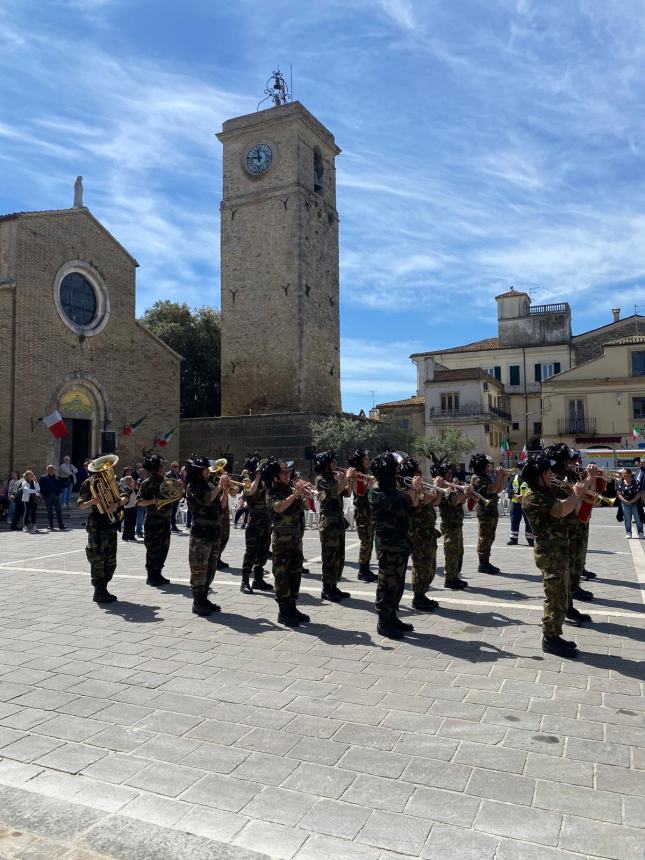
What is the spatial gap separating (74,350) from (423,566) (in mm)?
20795

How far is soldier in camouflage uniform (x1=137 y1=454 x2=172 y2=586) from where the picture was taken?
30.4ft

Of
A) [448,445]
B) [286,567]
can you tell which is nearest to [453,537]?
[286,567]

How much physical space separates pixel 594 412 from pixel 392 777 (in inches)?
1643

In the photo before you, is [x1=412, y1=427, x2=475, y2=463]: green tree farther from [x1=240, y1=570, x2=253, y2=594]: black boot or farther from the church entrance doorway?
[x1=240, y1=570, x2=253, y2=594]: black boot

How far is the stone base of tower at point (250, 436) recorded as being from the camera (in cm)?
2800

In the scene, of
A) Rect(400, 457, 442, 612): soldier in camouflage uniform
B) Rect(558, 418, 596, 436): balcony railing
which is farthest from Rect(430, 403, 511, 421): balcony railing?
Rect(400, 457, 442, 612): soldier in camouflage uniform

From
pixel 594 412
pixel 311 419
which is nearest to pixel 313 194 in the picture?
pixel 311 419

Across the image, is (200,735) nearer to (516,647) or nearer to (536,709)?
(536,709)

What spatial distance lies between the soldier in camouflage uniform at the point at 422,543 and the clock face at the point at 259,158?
26.9 meters

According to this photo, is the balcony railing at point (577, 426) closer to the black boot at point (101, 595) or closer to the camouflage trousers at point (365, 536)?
the camouflage trousers at point (365, 536)

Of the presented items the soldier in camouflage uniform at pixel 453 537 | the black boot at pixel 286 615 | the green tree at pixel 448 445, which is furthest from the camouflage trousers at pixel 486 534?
the green tree at pixel 448 445

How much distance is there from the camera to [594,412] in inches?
1649

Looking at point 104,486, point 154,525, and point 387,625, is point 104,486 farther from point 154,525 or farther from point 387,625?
point 387,625

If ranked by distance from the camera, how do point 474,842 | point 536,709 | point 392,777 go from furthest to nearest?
1. point 536,709
2. point 392,777
3. point 474,842
